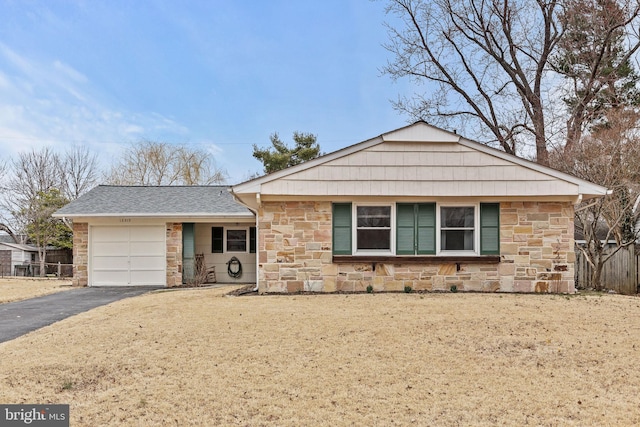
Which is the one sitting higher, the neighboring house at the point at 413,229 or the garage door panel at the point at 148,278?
the neighboring house at the point at 413,229

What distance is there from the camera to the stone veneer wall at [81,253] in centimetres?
1342

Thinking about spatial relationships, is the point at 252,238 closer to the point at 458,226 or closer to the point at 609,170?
the point at 458,226

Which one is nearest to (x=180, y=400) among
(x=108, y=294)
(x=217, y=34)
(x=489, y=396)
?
(x=489, y=396)

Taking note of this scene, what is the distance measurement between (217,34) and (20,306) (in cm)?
1238

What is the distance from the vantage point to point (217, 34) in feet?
57.5

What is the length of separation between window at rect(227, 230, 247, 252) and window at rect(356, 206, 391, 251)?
18.0 feet

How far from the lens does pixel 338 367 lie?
4555mm

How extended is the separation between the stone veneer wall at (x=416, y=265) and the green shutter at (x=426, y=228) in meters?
0.38

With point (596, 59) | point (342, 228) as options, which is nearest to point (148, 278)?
point (342, 228)

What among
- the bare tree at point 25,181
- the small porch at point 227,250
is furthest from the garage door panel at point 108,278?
the bare tree at point 25,181

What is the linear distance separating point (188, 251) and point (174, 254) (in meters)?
0.42

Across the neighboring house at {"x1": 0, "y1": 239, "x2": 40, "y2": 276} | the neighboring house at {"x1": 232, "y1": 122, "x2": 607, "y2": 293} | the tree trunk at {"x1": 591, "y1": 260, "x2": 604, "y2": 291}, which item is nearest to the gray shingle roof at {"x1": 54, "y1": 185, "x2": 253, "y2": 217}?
the neighboring house at {"x1": 232, "y1": 122, "x2": 607, "y2": 293}

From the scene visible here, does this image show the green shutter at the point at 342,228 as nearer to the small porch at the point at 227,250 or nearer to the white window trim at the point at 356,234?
the white window trim at the point at 356,234

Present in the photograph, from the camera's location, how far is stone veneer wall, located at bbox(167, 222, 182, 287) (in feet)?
44.0
